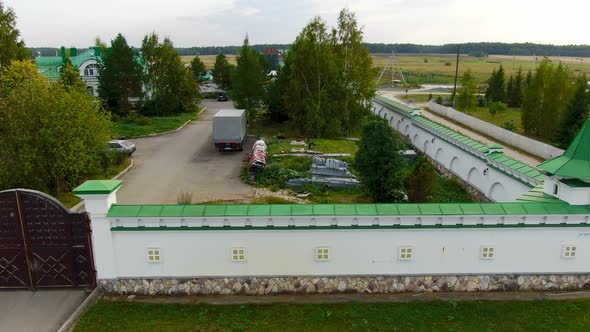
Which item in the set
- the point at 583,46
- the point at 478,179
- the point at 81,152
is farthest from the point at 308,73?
the point at 583,46

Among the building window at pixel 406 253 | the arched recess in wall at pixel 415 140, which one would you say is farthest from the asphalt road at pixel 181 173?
the arched recess in wall at pixel 415 140

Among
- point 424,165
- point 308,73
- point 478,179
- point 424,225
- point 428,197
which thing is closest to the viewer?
point 424,225

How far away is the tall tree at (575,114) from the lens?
1102 inches

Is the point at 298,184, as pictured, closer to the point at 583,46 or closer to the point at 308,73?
the point at 308,73

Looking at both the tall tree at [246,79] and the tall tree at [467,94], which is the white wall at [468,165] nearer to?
the tall tree at [467,94]

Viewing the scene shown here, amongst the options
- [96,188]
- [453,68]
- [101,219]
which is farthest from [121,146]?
[453,68]

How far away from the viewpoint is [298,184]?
20.4 meters

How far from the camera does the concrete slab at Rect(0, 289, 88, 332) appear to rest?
9758mm

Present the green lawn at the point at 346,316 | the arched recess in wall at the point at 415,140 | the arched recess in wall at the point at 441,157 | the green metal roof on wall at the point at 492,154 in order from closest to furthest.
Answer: the green lawn at the point at 346,316 < the green metal roof on wall at the point at 492,154 < the arched recess in wall at the point at 441,157 < the arched recess in wall at the point at 415,140

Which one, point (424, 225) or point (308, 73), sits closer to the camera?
point (424, 225)

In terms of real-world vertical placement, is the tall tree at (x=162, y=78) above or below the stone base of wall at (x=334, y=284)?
above

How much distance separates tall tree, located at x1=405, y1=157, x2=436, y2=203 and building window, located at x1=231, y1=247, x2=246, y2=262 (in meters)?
9.20

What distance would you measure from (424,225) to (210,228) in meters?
5.31

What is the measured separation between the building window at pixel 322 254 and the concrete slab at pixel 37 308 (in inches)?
233
